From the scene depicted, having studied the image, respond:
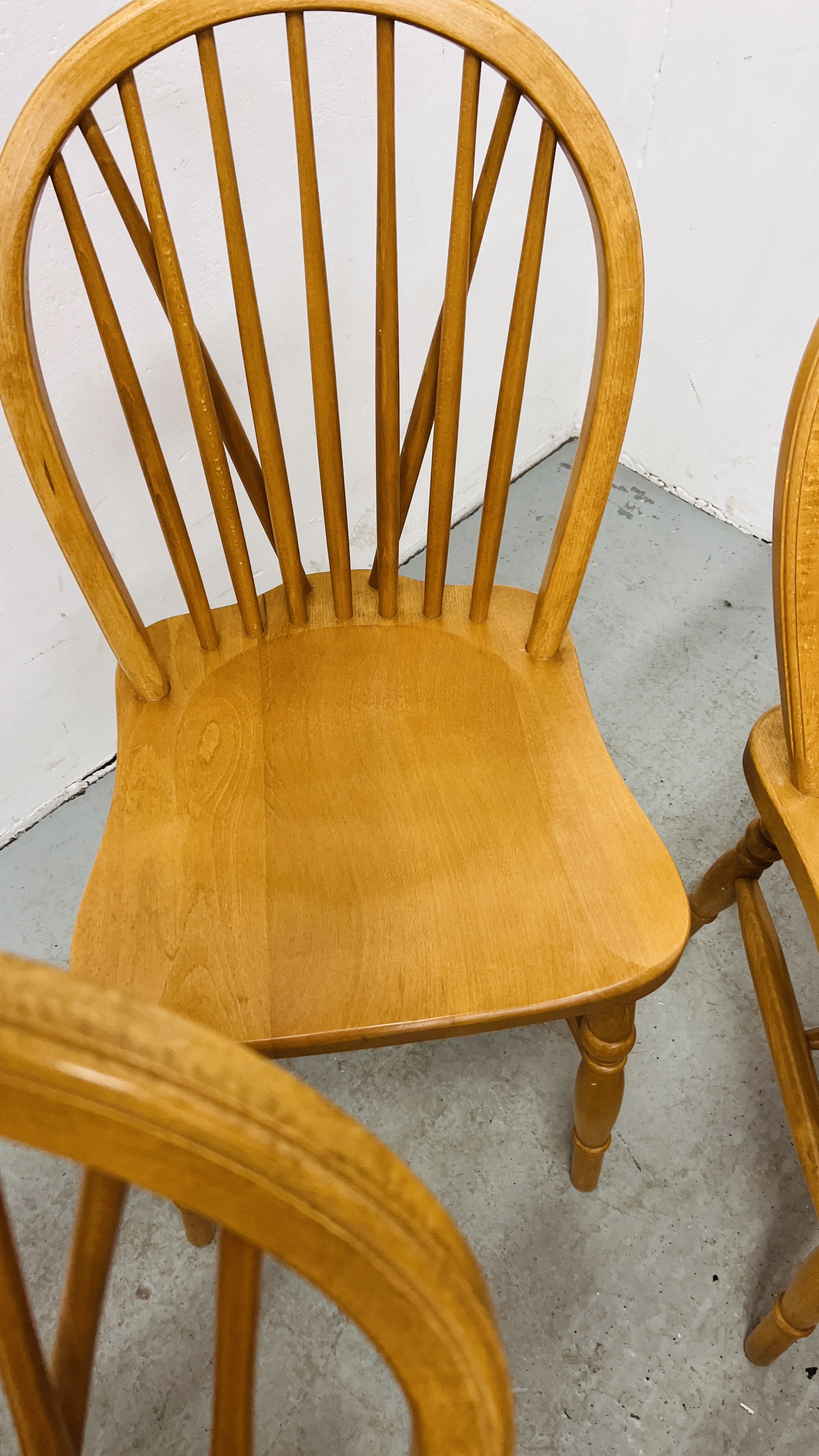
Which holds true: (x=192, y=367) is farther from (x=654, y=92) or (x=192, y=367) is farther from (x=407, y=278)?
(x=654, y=92)

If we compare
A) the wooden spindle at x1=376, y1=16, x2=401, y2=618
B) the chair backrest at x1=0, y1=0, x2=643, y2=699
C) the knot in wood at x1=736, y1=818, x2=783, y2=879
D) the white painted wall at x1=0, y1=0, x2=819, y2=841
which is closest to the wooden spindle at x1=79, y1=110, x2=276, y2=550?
the chair backrest at x1=0, y1=0, x2=643, y2=699

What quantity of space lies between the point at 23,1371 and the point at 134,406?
2.17 feet

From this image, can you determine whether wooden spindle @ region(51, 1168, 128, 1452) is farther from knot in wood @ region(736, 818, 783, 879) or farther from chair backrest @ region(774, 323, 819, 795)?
knot in wood @ region(736, 818, 783, 879)

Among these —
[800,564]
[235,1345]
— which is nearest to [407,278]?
[800,564]

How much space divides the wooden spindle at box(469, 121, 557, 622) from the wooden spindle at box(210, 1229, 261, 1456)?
659mm

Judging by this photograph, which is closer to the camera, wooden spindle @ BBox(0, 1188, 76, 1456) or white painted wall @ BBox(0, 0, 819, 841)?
wooden spindle @ BBox(0, 1188, 76, 1456)

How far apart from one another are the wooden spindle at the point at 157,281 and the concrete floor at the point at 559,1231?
0.65 meters

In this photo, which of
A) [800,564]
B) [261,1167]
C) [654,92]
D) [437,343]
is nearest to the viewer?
[261,1167]

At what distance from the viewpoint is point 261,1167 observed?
0.74 feet

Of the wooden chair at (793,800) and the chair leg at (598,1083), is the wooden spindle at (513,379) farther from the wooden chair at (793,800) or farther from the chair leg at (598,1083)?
the chair leg at (598,1083)

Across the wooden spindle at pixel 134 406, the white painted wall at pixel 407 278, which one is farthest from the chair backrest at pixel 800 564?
the white painted wall at pixel 407 278

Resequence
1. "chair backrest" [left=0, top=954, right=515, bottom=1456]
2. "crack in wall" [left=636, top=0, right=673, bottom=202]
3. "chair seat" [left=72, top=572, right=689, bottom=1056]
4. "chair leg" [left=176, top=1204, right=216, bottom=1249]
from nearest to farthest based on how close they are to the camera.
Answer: "chair backrest" [left=0, top=954, right=515, bottom=1456] < "chair seat" [left=72, top=572, right=689, bottom=1056] < "chair leg" [left=176, top=1204, right=216, bottom=1249] < "crack in wall" [left=636, top=0, right=673, bottom=202]

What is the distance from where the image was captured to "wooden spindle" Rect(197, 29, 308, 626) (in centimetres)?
71

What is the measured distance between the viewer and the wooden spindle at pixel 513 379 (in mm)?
750
